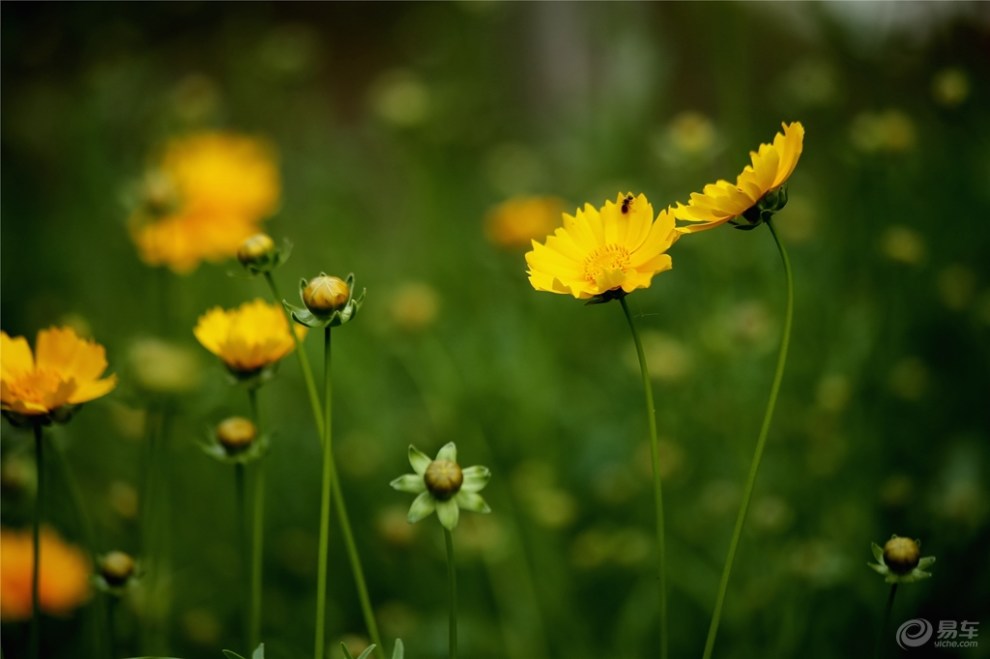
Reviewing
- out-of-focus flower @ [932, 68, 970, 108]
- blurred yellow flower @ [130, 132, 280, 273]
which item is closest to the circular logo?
out-of-focus flower @ [932, 68, 970, 108]

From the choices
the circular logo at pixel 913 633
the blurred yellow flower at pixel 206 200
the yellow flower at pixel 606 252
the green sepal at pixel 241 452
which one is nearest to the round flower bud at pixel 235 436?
Answer: the green sepal at pixel 241 452

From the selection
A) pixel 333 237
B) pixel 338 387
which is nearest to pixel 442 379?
pixel 338 387

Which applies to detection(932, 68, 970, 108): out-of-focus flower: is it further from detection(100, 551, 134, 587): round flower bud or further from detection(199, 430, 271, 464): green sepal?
detection(100, 551, 134, 587): round flower bud

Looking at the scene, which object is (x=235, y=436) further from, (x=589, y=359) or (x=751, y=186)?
(x=589, y=359)

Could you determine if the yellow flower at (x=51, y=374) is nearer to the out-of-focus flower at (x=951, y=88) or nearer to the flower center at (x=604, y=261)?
the flower center at (x=604, y=261)

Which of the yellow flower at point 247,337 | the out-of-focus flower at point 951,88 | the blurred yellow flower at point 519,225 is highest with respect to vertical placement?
the out-of-focus flower at point 951,88

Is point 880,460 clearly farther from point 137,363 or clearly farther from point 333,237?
point 333,237
